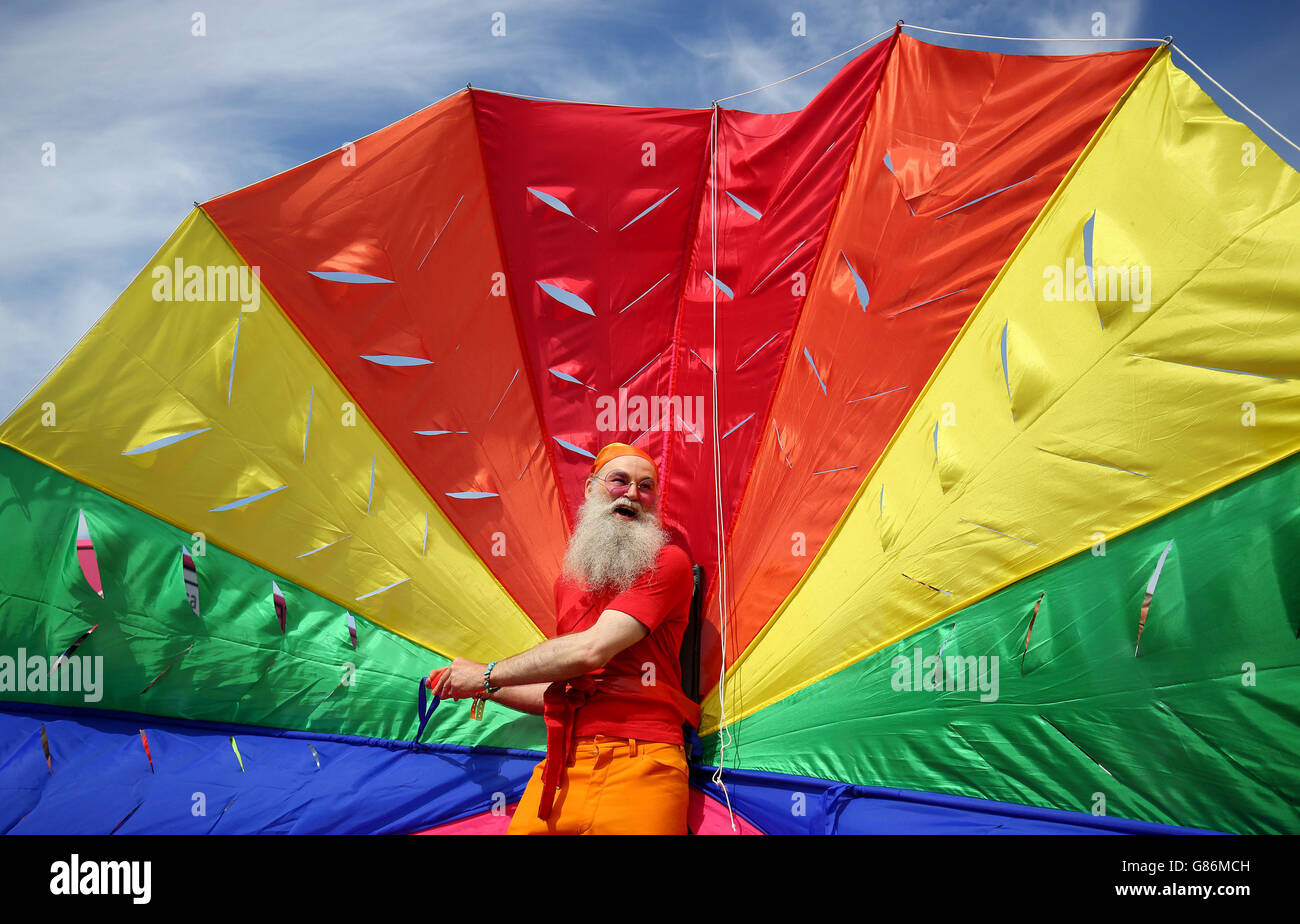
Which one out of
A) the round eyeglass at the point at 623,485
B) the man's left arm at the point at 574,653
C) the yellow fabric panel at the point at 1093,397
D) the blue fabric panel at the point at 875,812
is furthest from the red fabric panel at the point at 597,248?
the blue fabric panel at the point at 875,812

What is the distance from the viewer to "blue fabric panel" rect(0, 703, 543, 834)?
3.39 metres

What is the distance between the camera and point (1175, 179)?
3303 millimetres

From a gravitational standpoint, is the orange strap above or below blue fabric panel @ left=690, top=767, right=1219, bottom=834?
above

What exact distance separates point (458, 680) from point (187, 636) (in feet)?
4.23

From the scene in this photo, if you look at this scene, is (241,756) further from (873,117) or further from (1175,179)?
(1175,179)

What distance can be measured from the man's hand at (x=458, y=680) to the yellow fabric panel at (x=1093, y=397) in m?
1.02

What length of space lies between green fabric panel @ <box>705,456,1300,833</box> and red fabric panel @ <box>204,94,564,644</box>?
70.3 inches

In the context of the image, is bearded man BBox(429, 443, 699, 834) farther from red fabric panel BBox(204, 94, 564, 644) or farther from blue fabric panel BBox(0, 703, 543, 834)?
red fabric panel BBox(204, 94, 564, 644)

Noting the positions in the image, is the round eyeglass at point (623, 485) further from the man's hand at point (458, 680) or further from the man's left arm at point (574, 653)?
the man's hand at point (458, 680)

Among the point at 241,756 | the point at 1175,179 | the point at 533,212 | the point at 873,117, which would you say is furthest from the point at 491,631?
the point at 1175,179

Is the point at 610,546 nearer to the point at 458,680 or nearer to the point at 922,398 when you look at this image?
the point at 458,680

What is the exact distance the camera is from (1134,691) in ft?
9.93

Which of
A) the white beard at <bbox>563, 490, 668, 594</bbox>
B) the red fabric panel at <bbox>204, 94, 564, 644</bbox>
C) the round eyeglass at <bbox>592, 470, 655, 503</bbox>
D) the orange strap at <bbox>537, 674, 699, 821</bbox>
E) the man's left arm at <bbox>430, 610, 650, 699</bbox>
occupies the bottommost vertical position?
the orange strap at <bbox>537, 674, 699, 821</bbox>

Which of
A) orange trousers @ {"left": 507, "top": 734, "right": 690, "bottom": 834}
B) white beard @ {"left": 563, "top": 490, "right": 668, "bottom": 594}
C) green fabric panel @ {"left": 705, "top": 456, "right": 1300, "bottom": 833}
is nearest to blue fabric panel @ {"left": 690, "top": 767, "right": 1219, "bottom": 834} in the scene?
green fabric panel @ {"left": 705, "top": 456, "right": 1300, "bottom": 833}
